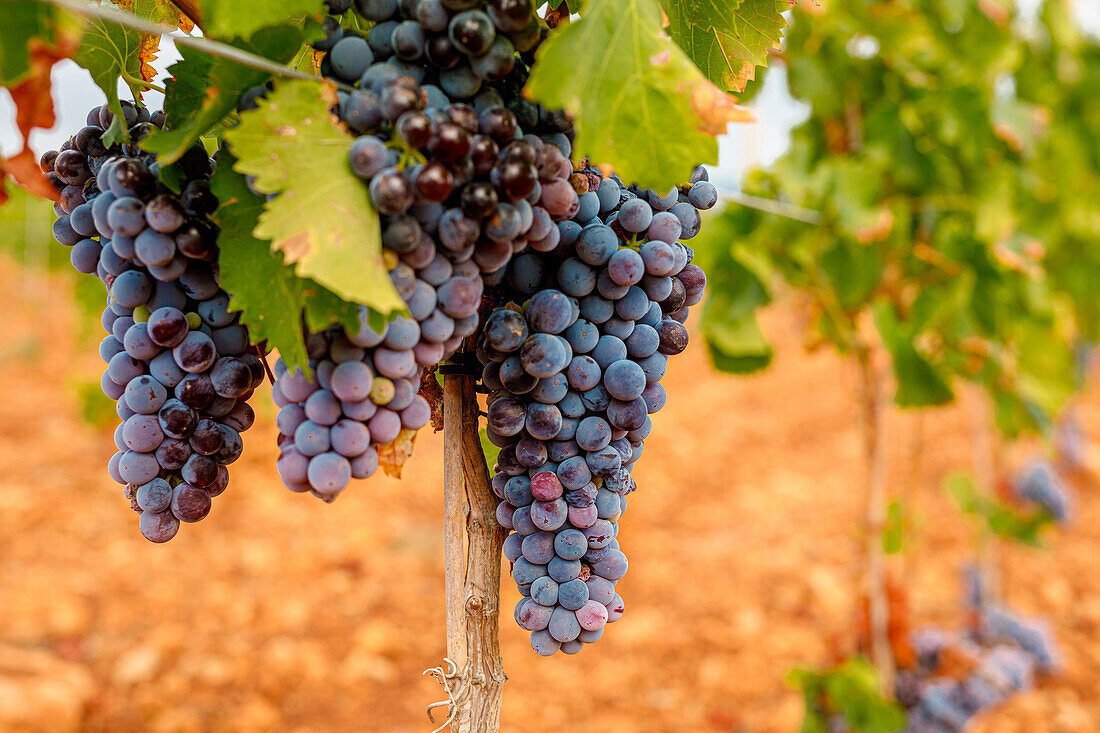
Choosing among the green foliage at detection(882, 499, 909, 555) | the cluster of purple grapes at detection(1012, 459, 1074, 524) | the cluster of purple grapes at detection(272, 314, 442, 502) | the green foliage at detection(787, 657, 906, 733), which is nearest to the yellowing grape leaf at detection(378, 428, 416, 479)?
the cluster of purple grapes at detection(272, 314, 442, 502)

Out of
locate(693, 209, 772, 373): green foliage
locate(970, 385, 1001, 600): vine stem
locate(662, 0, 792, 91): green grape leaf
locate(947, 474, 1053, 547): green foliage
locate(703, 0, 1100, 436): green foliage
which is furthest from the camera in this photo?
locate(970, 385, 1001, 600): vine stem

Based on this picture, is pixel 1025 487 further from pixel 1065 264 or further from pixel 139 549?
pixel 139 549

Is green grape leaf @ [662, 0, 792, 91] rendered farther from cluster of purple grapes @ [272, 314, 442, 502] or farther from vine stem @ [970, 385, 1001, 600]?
vine stem @ [970, 385, 1001, 600]

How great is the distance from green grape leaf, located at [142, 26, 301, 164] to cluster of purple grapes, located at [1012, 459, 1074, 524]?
455 cm

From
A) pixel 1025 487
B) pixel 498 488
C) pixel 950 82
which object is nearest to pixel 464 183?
pixel 498 488

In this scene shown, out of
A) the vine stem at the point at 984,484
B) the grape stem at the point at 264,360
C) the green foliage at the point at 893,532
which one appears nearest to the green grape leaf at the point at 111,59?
the grape stem at the point at 264,360

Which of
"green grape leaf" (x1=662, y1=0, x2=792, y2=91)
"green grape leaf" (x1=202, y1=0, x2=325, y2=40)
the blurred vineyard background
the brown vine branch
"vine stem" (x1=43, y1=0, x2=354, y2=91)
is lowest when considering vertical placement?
the blurred vineyard background

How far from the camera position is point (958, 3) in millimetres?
2426

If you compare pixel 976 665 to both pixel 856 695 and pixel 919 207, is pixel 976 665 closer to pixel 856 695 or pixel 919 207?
pixel 856 695

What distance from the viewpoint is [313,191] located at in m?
0.62

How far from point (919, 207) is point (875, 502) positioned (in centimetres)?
97

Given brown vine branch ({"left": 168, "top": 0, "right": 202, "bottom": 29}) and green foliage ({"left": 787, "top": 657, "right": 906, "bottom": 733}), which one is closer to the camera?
brown vine branch ({"left": 168, "top": 0, "right": 202, "bottom": 29})

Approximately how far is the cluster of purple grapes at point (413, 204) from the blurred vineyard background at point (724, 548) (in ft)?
5.20

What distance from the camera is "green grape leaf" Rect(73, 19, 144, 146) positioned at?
2.47ft
